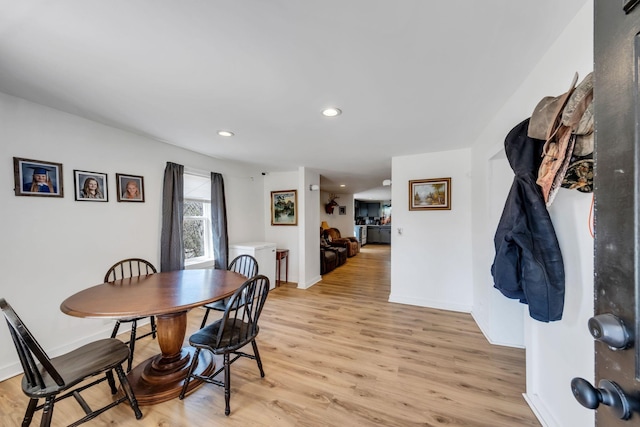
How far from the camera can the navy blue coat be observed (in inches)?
47.6

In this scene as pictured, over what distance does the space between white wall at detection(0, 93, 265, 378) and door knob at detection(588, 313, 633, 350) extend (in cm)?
335

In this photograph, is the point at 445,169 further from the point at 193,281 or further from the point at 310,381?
the point at 193,281

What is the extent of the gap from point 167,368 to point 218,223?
219 cm

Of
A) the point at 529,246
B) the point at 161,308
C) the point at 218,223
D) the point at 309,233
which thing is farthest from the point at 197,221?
the point at 529,246

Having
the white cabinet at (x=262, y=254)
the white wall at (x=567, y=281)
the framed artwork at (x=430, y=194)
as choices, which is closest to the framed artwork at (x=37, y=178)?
the white cabinet at (x=262, y=254)

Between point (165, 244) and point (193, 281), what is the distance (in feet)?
3.94

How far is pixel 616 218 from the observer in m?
0.48

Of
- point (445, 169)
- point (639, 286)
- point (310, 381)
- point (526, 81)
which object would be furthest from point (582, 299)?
point (445, 169)

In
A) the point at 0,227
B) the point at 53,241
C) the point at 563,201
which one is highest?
the point at 563,201

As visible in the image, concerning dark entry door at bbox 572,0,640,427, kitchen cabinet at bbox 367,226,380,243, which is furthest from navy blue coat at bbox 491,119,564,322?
kitchen cabinet at bbox 367,226,380,243

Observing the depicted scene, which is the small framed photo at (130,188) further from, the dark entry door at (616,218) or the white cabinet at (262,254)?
the dark entry door at (616,218)

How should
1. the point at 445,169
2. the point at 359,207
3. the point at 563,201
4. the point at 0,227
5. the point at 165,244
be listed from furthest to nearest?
the point at 359,207
the point at 445,169
the point at 165,244
the point at 0,227
the point at 563,201

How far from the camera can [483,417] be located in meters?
1.53

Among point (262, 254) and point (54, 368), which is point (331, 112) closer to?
point (54, 368)
